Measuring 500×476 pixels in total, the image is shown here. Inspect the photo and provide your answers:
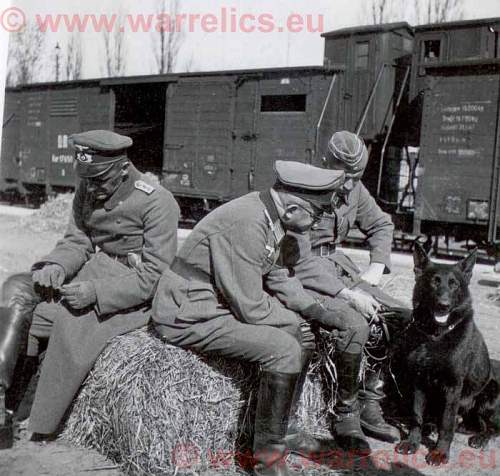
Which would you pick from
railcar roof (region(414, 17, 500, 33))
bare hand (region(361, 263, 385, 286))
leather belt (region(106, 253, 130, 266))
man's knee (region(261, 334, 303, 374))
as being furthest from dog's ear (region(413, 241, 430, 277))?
railcar roof (region(414, 17, 500, 33))

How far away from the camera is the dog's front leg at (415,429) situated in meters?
3.50

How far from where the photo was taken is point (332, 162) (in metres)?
4.08

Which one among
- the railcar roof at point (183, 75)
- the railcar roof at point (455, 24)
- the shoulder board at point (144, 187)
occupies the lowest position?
the shoulder board at point (144, 187)

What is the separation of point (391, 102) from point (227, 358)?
11.8m

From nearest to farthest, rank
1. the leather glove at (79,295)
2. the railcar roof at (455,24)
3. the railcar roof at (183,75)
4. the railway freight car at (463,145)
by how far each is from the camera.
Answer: the leather glove at (79,295), the railway freight car at (463,145), the railcar roof at (455,24), the railcar roof at (183,75)

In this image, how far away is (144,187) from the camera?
368cm

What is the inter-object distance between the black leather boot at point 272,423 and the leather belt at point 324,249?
49.8 inches

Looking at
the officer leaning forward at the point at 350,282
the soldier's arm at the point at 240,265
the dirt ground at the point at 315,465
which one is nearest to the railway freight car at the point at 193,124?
the officer leaning forward at the point at 350,282

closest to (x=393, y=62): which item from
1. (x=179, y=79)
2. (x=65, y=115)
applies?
(x=179, y=79)

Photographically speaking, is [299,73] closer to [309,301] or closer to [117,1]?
[117,1]

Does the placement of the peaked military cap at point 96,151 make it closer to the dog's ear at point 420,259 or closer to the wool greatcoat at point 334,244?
the wool greatcoat at point 334,244

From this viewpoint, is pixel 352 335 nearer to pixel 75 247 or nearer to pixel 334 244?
pixel 334 244

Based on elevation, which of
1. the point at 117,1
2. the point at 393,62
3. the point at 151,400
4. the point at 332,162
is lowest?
the point at 151,400

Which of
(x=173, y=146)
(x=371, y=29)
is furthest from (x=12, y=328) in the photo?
(x=173, y=146)
